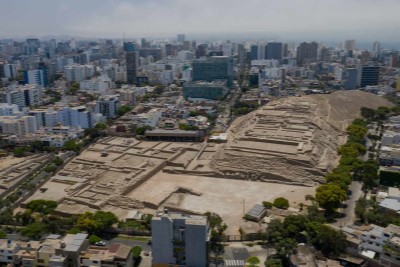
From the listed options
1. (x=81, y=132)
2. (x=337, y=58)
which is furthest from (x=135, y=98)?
(x=337, y=58)

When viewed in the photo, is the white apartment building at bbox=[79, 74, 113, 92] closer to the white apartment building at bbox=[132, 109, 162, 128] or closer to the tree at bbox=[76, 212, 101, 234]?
the white apartment building at bbox=[132, 109, 162, 128]

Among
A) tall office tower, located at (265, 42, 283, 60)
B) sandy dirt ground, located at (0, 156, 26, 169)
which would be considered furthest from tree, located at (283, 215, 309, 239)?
tall office tower, located at (265, 42, 283, 60)

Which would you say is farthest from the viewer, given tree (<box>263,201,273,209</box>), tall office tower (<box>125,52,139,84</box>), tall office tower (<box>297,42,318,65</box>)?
tall office tower (<box>297,42,318,65</box>)

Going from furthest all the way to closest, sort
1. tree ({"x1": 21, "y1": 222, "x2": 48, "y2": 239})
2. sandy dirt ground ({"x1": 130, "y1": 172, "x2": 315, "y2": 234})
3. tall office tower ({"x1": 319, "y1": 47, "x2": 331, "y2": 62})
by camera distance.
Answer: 1. tall office tower ({"x1": 319, "y1": 47, "x2": 331, "y2": 62})
2. sandy dirt ground ({"x1": 130, "y1": 172, "x2": 315, "y2": 234})
3. tree ({"x1": 21, "y1": 222, "x2": 48, "y2": 239})

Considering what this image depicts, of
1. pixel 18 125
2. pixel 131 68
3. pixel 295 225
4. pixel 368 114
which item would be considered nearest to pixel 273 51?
pixel 131 68

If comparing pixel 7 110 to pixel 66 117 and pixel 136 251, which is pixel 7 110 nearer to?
pixel 66 117

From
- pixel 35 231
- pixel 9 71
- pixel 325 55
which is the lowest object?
pixel 35 231

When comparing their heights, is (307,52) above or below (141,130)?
above
